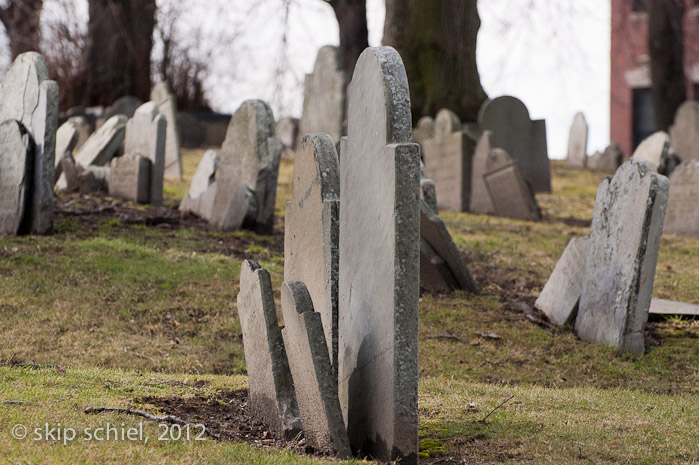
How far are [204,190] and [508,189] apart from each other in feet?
15.2

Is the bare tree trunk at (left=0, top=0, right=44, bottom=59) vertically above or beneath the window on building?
above

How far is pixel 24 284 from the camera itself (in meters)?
7.10

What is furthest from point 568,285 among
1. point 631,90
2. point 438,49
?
point 631,90

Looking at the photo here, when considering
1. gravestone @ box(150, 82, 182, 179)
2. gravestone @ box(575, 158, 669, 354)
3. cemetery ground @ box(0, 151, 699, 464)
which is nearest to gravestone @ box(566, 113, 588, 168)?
cemetery ground @ box(0, 151, 699, 464)

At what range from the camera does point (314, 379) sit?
3746 mm

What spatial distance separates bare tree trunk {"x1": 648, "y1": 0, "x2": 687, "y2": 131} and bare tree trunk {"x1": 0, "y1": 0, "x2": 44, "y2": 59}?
50.7 feet

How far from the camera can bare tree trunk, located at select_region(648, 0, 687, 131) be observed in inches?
818

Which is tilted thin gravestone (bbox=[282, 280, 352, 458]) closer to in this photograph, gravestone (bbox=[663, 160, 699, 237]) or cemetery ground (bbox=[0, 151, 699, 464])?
cemetery ground (bbox=[0, 151, 699, 464])

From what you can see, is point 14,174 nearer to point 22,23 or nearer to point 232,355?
point 232,355

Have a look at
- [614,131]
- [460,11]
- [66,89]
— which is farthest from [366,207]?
[614,131]

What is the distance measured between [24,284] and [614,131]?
2618 centimetres

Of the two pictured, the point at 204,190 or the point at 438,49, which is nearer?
the point at 204,190

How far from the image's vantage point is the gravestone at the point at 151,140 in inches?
424

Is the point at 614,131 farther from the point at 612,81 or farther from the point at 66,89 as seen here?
the point at 66,89
